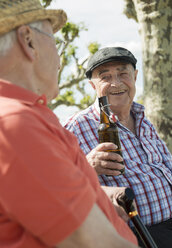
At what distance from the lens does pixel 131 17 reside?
558 centimetres

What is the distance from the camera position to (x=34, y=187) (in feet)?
3.16

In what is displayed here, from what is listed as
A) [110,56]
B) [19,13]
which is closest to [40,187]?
[19,13]

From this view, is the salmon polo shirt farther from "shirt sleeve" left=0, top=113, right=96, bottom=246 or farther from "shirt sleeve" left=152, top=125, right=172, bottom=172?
"shirt sleeve" left=152, top=125, right=172, bottom=172

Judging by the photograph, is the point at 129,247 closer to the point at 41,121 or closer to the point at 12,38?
the point at 41,121

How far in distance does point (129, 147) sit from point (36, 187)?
198 cm

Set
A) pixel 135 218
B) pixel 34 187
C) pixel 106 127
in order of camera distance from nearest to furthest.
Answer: pixel 34 187
pixel 135 218
pixel 106 127

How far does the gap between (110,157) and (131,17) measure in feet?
13.0

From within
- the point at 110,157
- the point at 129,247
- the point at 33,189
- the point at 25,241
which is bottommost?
the point at 110,157

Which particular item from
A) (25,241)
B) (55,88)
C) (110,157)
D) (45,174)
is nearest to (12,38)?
(55,88)

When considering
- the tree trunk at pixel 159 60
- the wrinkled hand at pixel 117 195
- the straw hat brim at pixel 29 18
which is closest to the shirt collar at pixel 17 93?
the straw hat brim at pixel 29 18

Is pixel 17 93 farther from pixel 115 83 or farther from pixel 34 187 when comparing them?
pixel 115 83

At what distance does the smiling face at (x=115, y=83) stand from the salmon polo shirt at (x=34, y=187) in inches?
83.1

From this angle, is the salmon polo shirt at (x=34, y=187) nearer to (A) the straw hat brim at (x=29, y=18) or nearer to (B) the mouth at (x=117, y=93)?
(A) the straw hat brim at (x=29, y=18)

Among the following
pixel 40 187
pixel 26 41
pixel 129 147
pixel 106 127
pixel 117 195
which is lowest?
pixel 129 147
